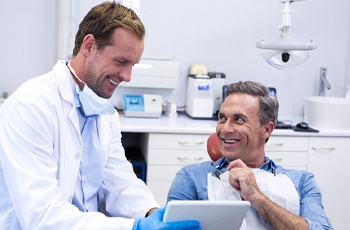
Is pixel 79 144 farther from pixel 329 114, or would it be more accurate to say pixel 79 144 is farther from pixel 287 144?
pixel 329 114

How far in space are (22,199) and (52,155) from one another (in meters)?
0.17

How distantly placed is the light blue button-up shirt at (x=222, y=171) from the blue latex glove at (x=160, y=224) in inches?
16.8

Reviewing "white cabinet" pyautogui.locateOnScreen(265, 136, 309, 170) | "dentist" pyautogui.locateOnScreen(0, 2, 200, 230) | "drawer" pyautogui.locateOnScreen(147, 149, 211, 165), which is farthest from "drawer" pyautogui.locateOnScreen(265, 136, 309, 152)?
"dentist" pyautogui.locateOnScreen(0, 2, 200, 230)

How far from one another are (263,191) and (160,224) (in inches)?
24.2

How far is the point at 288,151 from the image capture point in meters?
3.46

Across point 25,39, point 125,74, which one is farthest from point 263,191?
point 25,39

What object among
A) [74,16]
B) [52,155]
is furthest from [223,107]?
[74,16]

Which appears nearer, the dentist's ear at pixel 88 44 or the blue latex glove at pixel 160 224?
the blue latex glove at pixel 160 224

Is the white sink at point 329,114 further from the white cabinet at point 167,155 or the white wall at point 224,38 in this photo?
the white cabinet at point 167,155

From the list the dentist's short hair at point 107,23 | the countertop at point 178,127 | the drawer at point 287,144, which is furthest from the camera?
the drawer at point 287,144

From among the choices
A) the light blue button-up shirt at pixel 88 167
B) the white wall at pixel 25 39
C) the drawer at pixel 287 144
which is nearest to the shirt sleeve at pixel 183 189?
the light blue button-up shirt at pixel 88 167

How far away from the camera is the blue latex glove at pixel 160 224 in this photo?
4.78ft

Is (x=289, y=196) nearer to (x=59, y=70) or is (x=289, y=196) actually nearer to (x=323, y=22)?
(x=59, y=70)

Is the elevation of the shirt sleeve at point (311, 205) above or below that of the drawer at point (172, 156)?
above
